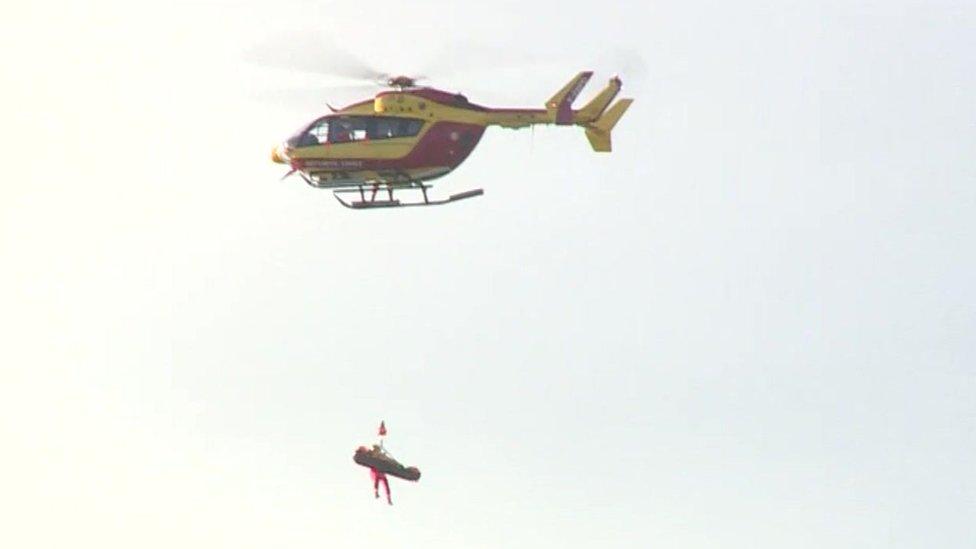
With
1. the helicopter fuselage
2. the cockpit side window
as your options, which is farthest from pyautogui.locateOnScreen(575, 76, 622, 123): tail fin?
the cockpit side window

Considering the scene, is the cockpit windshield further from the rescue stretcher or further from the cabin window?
the rescue stretcher

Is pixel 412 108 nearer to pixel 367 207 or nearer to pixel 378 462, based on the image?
pixel 367 207

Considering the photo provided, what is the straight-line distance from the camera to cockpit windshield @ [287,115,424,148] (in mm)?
130625

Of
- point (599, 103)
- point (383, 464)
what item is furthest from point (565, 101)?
point (383, 464)

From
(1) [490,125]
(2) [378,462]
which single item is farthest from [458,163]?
(2) [378,462]

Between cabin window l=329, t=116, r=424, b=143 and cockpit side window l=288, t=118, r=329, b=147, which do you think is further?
cockpit side window l=288, t=118, r=329, b=147

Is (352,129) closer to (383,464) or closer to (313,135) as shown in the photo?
(313,135)

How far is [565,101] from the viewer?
129125 mm

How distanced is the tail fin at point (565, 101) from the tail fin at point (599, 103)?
427 mm

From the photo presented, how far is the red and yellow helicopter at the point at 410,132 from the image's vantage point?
12950 centimetres

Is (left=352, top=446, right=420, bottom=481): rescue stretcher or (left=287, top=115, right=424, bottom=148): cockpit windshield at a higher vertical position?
(left=287, top=115, right=424, bottom=148): cockpit windshield

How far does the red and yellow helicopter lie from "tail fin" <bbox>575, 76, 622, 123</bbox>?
0.11ft

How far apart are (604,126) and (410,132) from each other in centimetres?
637

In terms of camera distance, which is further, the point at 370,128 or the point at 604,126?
the point at 370,128
